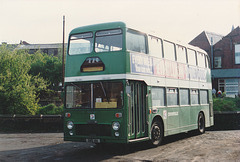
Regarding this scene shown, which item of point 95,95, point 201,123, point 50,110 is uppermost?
point 95,95

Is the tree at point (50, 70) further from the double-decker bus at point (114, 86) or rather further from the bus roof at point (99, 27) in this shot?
the bus roof at point (99, 27)

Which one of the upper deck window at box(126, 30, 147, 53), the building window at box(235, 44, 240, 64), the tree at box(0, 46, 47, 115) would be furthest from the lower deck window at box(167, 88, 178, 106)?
the building window at box(235, 44, 240, 64)

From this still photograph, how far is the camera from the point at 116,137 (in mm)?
10359

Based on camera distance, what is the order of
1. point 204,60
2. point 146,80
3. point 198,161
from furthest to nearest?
point 204,60, point 146,80, point 198,161

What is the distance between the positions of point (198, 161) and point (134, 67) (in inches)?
144

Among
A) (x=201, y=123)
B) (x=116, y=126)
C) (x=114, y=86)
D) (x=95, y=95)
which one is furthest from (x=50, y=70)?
(x=116, y=126)

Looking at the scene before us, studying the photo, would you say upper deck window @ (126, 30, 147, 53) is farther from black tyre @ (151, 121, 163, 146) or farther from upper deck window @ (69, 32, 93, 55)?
black tyre @ (151, 121, 163, 146)

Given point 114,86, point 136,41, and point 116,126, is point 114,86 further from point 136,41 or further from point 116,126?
point 136,41

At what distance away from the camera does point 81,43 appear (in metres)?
11.5

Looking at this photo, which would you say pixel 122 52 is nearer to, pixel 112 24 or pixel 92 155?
pixel 112 24

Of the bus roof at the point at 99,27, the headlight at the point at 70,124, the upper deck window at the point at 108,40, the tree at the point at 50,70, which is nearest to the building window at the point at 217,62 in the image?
the tree at the point at 50,70

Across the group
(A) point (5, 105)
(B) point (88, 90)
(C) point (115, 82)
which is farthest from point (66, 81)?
(A) point (5, 105)

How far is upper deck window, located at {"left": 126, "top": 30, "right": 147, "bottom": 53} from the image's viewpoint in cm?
1095

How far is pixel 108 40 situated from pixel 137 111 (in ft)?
8.38
